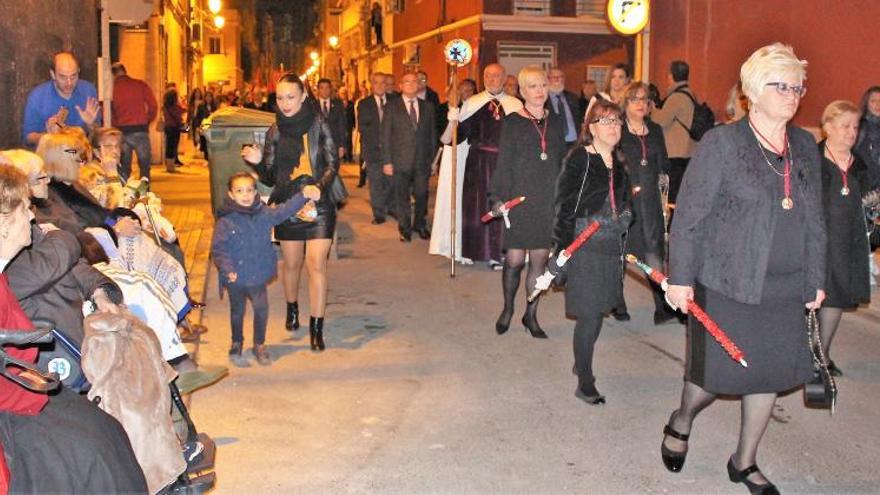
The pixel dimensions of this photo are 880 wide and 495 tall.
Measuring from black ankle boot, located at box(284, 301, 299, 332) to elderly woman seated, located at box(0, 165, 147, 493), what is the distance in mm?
4407

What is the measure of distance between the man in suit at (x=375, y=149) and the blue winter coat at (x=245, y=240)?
757cm

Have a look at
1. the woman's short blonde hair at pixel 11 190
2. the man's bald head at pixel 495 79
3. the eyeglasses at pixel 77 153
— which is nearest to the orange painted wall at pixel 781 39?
the man's bald head at pixel 495 79

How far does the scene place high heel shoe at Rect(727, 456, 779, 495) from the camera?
501 centimetres

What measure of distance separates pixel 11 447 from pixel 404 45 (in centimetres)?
3691

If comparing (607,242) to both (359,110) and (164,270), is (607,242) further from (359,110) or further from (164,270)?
(359,110)

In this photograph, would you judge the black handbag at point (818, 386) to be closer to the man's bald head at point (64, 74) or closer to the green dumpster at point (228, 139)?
the man's bald head at point (64, 74)

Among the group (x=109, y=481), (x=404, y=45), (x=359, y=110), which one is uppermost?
(x=404, y=45)

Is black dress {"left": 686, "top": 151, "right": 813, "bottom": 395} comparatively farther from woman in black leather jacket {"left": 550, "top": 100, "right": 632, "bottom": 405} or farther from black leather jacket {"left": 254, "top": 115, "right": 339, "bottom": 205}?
black leather jacket {"left": 254, "top": 115, "right": 339, "bottom": 205}

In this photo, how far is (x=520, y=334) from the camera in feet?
27.6

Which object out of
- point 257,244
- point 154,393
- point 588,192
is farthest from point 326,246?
point 154,393

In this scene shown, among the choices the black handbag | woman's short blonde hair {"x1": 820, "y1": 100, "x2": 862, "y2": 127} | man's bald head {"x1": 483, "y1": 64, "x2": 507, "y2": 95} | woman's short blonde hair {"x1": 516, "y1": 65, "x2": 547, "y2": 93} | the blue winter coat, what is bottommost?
the black handbag

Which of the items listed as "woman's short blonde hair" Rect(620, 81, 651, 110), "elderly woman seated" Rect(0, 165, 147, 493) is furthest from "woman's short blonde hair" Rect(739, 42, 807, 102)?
"woman's short blonde hair" Rect(620, 81, 651, 110)

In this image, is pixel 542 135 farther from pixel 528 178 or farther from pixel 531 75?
pixel 531 75

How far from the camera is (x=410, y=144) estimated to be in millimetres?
13805
